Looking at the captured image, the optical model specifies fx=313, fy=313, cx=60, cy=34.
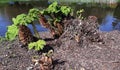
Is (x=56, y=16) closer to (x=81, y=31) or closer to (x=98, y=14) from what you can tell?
(x=81, y=31)


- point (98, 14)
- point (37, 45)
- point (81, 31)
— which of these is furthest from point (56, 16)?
point (98, 14)

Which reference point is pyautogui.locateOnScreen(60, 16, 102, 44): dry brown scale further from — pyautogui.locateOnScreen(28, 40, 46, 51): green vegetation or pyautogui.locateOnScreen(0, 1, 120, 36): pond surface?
pyautogui.locateOnScreen(0, 1, 120, 36): pond surface

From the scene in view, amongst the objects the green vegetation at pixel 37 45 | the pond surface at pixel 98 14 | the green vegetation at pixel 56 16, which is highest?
the green vegetation at pixel 56 16

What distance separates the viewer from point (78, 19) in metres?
8.85

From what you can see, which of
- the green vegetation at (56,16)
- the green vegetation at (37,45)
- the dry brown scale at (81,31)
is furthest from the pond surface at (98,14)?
the green vegetation at (37,45)

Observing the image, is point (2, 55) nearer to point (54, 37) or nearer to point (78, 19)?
point (54, 37)

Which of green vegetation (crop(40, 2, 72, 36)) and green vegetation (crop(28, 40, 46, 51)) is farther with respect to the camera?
green vegetation (crop(40, 2, 72, 36))

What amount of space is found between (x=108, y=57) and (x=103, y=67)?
60 centimetres

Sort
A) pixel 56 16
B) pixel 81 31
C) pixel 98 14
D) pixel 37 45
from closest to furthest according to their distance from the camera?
1. pixel 37 45
2. pixel 81 31
3. pixel 56 16
4. pixel 98 14

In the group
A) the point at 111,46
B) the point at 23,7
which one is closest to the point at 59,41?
the point at 111,46

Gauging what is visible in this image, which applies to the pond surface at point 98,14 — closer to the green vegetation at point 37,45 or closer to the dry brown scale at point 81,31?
the dry brown scale at point 81,31

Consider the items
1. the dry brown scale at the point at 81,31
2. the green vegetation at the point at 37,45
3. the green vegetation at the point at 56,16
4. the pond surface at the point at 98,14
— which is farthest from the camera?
the pond surface at the point at 98,14

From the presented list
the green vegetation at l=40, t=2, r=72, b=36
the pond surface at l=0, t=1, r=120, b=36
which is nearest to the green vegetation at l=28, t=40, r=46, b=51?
the green vegetation at l=40, t=2, r=72, b=36

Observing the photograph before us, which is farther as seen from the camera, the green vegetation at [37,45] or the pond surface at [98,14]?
the pond surface at [98,14]
